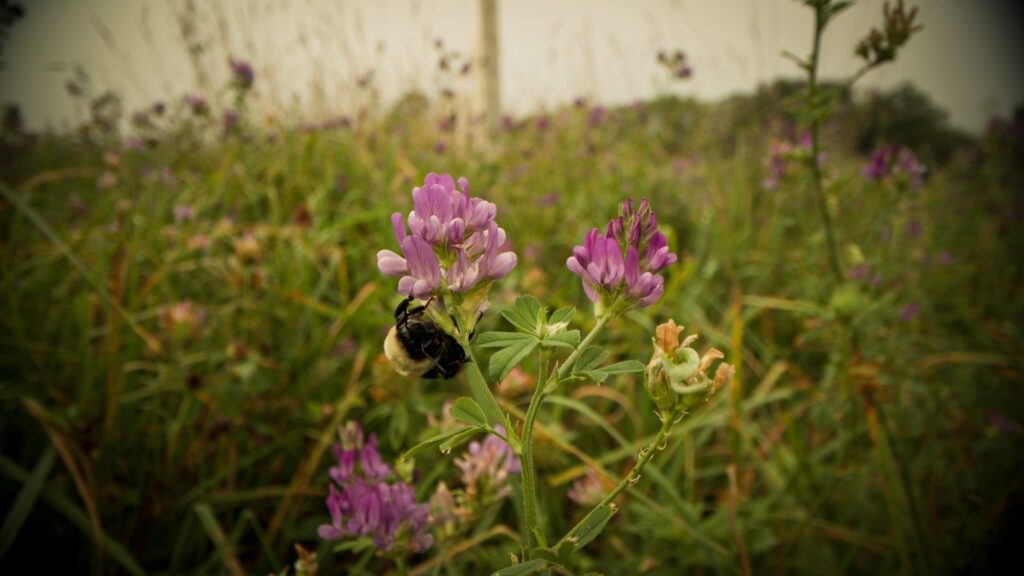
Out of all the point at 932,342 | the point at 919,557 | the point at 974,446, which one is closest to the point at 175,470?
the point at 919,557

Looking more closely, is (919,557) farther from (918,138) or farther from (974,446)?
(918,138)

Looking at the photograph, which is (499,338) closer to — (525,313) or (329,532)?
(525,313)

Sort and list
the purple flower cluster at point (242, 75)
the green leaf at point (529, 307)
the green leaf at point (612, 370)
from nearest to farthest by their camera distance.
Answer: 1. the green leaf at point (612, 370)
2. the green leaf at point (529, 307)
3. the purple flower cluster at point (242, 75)

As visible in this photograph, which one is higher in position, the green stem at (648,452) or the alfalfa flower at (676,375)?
the alfalfa flower at (676,375)

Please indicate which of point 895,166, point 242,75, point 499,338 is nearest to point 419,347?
point 499,338

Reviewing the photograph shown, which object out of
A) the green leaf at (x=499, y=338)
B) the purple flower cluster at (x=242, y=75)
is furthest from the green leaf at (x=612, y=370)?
the purple flower cluster at (x=242, y=75)

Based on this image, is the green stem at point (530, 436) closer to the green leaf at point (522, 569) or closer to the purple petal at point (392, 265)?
the green leaf at point (522, 569)
